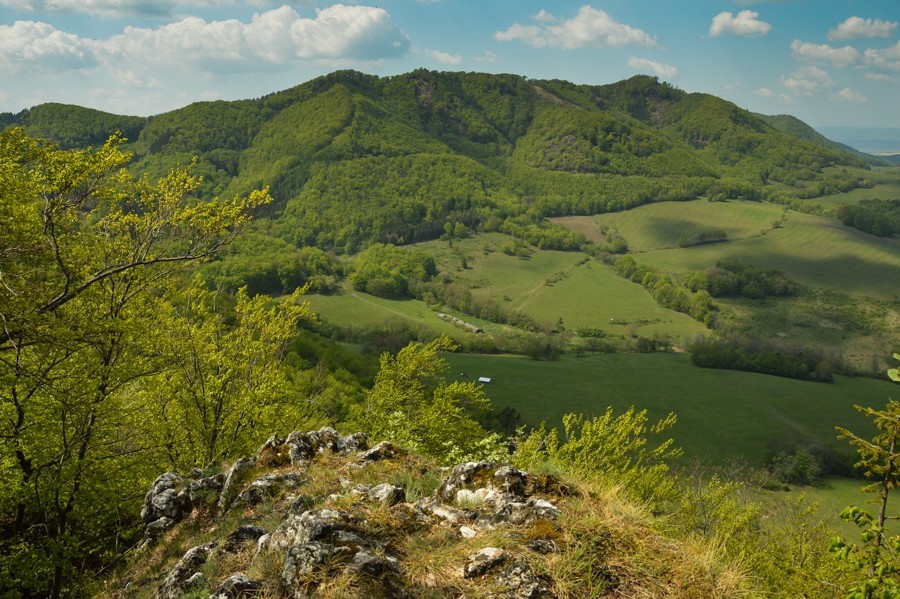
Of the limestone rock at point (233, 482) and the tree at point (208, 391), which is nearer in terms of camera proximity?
the limestone rock at point (233, 482)

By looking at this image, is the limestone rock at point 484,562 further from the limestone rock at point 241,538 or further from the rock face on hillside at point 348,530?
the limestone rock at point 241,538

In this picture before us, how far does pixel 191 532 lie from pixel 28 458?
27.5ft

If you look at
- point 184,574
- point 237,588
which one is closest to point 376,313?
point 184,574

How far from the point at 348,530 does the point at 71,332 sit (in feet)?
32.6

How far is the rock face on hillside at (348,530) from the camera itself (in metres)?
7.35

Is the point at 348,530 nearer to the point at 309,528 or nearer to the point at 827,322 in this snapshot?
the point at 309,528

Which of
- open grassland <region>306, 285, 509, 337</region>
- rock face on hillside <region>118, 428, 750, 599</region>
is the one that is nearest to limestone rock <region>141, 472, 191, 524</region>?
rock face on hillside <region>118, 428, 750, 599</region>

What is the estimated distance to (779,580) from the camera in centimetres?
1789

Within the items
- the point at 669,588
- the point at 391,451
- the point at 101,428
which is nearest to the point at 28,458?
the point at 101,428

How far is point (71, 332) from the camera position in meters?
13.1

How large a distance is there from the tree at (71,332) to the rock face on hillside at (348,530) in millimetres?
4557

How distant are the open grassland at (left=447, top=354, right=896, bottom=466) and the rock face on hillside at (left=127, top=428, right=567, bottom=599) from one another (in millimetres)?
93561

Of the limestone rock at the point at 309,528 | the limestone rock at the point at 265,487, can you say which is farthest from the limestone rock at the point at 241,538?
the limestone rock at the point at 265,487

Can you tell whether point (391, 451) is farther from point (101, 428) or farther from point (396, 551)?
point (101, 428)
